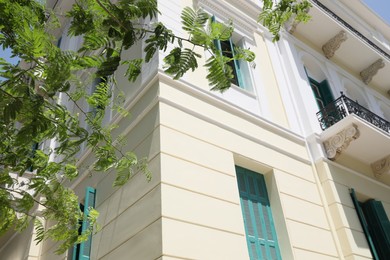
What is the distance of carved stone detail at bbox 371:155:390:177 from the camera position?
329 inches

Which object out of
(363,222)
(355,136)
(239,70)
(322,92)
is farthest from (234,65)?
(363,222)

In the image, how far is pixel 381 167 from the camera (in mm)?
8414

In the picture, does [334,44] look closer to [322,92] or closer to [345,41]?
[345,41]

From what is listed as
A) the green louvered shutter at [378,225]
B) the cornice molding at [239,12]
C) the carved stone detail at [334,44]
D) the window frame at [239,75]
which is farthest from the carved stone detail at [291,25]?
the green louvered shutter at [378,225]

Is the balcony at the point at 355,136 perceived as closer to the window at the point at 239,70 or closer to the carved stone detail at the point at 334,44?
the window at the point at 239,70

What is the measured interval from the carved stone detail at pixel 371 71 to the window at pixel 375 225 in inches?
194

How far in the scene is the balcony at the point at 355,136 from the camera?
25.0 feet

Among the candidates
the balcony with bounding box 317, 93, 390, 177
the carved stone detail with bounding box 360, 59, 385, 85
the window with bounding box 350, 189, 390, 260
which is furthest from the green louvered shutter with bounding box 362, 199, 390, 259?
the carved stone detail with bounding box 360, 59, 385, 85

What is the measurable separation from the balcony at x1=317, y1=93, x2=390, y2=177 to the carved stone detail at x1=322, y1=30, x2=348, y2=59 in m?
2.57

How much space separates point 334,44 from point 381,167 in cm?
394

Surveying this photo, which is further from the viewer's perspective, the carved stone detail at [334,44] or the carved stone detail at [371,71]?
the carved stone detail at [371,71]

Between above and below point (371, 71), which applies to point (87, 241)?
below

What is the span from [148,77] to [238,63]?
103 inches

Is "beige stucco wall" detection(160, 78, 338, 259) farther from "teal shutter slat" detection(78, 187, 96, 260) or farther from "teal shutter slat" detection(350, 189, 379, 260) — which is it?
"teal shutter slat" detection(78, 187, 96, 260)
